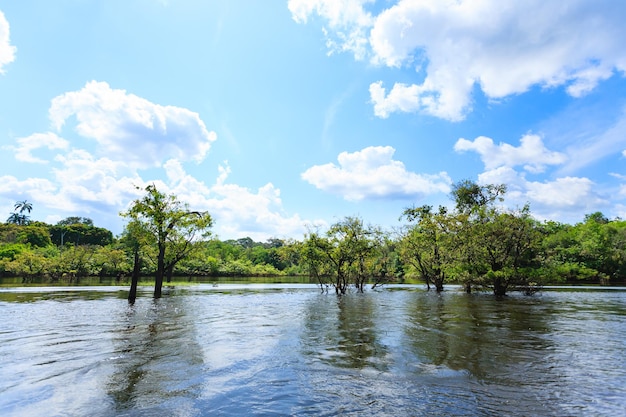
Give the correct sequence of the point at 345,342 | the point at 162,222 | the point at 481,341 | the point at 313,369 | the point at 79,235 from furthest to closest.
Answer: the point at 79,235 < the point at 162,222 < the point at 481,341 < the point at 345,342 < the point at 313,369

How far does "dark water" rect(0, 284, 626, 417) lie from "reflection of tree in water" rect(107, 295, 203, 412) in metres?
0.04

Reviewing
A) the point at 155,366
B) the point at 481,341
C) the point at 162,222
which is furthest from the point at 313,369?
the point at 162,222

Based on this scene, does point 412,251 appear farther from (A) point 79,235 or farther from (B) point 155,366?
(A) point 79,235

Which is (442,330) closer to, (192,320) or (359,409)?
(359,409)

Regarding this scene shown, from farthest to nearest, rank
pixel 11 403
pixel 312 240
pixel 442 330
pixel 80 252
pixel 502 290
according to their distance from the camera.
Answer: pixel 80 252 → pixel 312 240 → pixel 502 290 → pixel 442 330 → pixel 11 403

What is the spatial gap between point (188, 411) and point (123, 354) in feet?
17.9

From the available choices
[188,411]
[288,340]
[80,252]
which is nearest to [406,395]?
[188,411]

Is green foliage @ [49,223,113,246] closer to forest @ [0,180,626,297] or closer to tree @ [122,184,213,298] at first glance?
forest @ [0,180,626,297]

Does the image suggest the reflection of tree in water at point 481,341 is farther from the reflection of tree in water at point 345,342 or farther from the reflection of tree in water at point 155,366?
the reflection of tree in water at point 155,366

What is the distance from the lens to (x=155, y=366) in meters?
9.19

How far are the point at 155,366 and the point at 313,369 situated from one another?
3.96 meters

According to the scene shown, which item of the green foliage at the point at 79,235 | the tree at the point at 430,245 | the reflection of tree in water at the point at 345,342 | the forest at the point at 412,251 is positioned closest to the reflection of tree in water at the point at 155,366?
the reflection of tree in water at the point at 345,342

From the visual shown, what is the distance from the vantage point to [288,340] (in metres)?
12.8

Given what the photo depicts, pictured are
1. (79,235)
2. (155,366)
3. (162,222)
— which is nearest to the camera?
(155,366)
